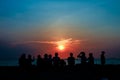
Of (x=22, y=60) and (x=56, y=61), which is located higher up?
(x=22, y=60)

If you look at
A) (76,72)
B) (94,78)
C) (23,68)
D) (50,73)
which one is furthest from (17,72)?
(94,78)

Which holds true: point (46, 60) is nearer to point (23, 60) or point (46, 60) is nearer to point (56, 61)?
point (56, 61)

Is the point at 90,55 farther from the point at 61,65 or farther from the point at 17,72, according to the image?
the point at 17,72

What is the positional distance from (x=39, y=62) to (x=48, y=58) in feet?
2.98

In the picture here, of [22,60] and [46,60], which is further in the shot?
[46,60]

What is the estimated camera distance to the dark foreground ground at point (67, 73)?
69.8 ft

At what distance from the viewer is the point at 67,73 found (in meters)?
23.1

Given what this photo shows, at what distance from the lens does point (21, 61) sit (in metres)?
25.4

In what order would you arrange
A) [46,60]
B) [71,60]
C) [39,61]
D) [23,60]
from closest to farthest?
1. [71,60]
2. [23,60]
3. [46,60]
4. [39,61]

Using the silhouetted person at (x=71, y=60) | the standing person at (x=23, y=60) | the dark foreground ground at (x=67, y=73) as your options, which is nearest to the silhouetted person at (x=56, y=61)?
the dark foreground ground at (x=67, y=73)

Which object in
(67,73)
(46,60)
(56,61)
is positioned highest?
(46,60)

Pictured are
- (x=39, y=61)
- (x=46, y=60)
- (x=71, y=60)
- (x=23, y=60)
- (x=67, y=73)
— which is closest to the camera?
(x=67, y=73)

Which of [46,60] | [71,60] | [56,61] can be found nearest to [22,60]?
[46,60]

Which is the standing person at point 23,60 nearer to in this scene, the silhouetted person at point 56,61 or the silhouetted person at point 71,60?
the silhouetted person at point 56,61
